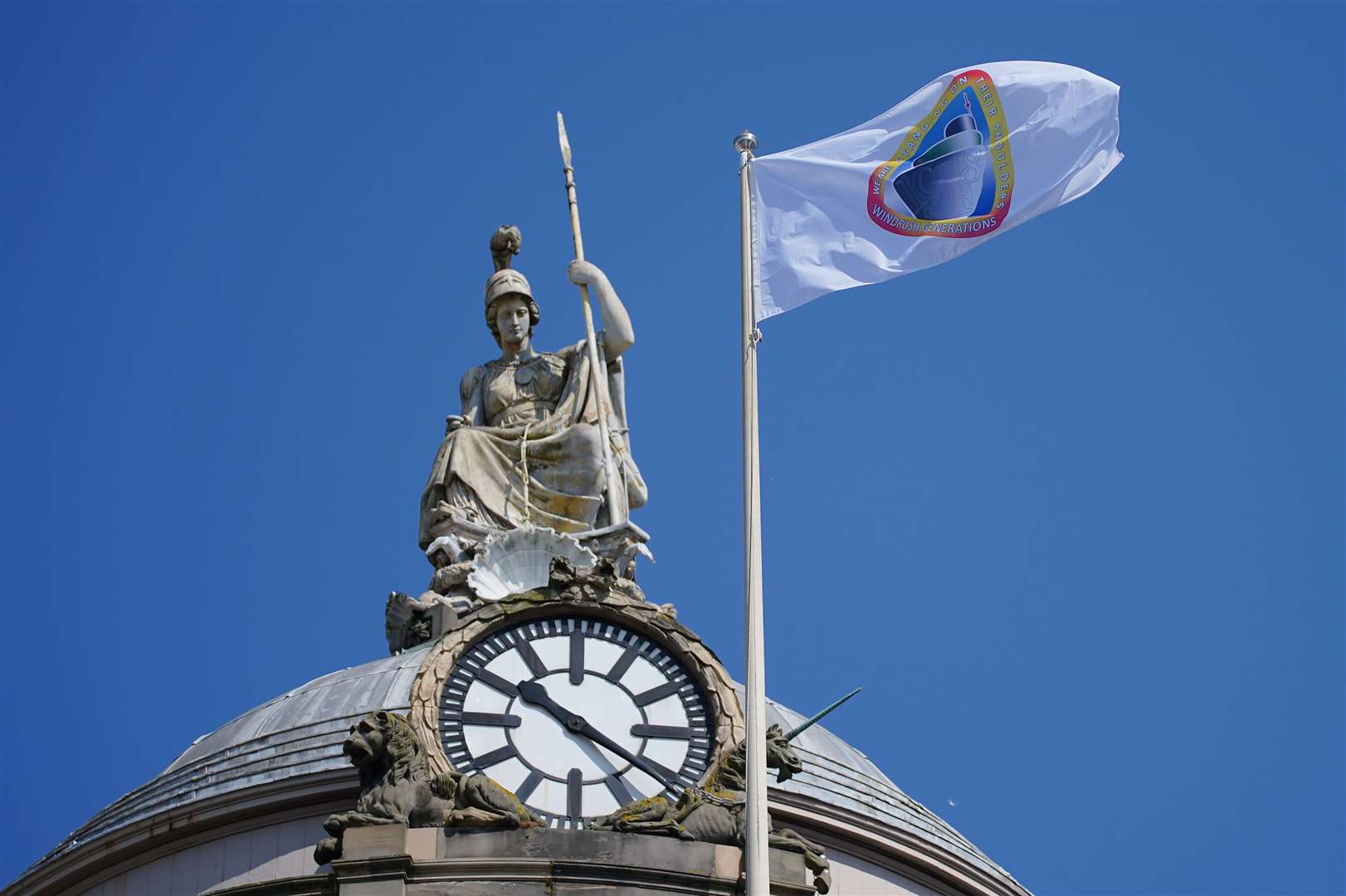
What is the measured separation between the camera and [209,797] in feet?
120

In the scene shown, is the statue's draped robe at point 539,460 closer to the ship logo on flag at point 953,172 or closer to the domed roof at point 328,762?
the domed roof at point 328,762

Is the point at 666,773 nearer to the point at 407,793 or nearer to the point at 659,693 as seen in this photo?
the point at 659,693

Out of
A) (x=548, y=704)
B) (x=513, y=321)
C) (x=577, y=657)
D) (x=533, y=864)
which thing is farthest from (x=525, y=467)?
(x=533, y=864)

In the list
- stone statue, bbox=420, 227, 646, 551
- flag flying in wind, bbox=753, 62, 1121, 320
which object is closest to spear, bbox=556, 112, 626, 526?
stone statue, bbox=420, 227, 646, 551

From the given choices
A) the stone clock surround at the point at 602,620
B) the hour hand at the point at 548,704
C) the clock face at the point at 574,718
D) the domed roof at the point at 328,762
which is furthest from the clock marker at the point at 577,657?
the domed roof at the point at 328,762

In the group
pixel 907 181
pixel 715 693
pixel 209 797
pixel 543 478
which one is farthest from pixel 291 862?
pixel 907 181

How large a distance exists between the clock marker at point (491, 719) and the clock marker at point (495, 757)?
0.22 m

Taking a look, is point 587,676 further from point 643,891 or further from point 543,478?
point 543,478

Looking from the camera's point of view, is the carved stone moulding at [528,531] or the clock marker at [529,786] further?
the carved stone moulding at [528,531]

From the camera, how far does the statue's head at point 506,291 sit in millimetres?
39188

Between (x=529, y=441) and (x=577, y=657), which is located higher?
(x=529, y=441)

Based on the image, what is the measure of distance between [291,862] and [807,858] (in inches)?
333

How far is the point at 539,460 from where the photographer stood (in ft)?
124

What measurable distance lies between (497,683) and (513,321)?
30.9 feet
